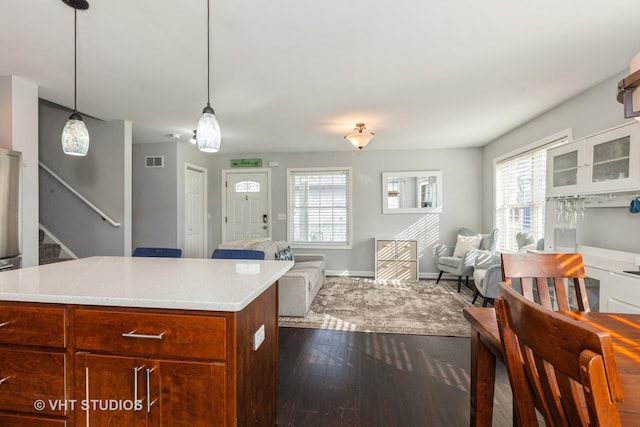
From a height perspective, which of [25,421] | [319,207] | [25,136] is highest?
[25,136]

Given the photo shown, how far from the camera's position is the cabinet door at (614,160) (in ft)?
6.41

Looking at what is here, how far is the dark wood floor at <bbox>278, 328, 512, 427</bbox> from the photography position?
1.79 m

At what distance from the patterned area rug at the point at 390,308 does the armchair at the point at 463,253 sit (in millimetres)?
332

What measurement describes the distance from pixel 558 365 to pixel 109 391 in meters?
1.46

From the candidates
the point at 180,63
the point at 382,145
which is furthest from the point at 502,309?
the point at 382,145

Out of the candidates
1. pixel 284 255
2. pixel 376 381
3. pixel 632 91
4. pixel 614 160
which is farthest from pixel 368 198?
pixel 632 91

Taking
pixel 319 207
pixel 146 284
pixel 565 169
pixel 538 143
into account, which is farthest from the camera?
pixel 319 207

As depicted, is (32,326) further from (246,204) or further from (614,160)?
(246,204)

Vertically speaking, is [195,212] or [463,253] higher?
[195,212]

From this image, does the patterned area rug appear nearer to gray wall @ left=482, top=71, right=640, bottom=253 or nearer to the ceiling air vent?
gray wall @ left=482, top=71, right=640, bottom=253

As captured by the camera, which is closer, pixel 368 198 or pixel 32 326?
pixel 32 326

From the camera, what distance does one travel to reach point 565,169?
103 inches

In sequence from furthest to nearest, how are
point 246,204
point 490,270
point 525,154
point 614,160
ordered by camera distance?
point 246,204 < point 525,154 < point 490,270 < point 614,160

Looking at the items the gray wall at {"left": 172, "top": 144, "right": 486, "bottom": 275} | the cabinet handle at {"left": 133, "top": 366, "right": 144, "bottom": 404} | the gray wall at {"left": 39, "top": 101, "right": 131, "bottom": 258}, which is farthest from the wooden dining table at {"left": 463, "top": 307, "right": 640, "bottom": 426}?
the gray wall at {"left": 172, "top": 144, "right": 486, "bottom": 275}
